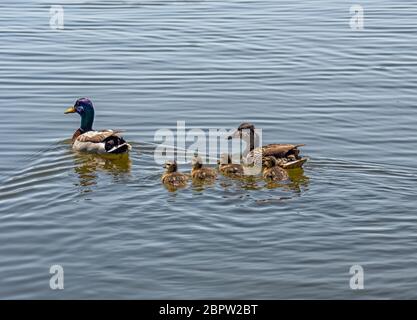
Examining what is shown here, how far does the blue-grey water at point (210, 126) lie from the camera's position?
1182 centimetres

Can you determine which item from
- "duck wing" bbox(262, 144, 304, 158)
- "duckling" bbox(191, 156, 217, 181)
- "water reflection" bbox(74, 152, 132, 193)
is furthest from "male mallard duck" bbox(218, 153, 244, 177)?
"water reflection" bbox(74, 152, 132, 193)

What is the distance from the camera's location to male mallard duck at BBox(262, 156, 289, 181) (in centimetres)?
1499

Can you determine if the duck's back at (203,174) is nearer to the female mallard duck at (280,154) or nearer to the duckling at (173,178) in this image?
the duckling at (173,178)

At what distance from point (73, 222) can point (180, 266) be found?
2007 mm

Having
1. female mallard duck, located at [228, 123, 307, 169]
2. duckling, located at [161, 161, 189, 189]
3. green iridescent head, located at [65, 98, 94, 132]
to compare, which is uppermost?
green iridescent head, located at [65, 98, 94, 132]

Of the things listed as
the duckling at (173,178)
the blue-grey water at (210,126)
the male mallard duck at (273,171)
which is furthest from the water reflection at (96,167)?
the male mallard duck at (273,171)

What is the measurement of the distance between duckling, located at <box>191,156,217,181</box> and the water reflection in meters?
1.01

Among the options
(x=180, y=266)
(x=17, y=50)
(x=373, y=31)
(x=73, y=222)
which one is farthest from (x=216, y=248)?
(x=373, y=31)

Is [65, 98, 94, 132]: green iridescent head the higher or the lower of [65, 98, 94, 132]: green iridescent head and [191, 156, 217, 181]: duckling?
the higher

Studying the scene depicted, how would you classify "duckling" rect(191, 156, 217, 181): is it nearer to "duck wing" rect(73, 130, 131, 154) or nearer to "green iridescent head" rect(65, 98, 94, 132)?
"duck wing" rect(73, 130, 131, 154)

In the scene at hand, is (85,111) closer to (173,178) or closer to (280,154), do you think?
(173,178)

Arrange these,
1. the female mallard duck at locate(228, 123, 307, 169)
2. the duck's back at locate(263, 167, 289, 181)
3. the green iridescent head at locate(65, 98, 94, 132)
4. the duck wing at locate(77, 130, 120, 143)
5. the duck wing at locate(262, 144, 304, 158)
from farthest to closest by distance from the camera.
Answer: the green iridescent head at locate(65, 98, 94, 132) < the duck wing at locate(77, 130, 120, 143) < the duck wing at locate(262, 144, 304, 158) < the female mallard duck at locate(228, 123, 307, 169) < the duck's back at locate(263, 167, 289, 181)

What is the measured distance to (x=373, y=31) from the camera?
24031mm

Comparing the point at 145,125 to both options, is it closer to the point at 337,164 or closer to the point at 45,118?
the point at 45,118
